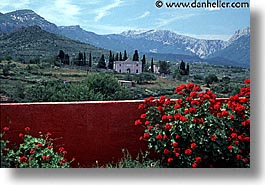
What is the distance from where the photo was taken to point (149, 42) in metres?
4.95

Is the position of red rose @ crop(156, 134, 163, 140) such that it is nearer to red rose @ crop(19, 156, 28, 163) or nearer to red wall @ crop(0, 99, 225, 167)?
red wall @ crop(0, 99, 225, 167)

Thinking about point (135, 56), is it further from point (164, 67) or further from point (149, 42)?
point (164, 67)

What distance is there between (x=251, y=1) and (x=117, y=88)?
1767 mm

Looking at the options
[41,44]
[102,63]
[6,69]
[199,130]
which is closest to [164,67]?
[102,63]

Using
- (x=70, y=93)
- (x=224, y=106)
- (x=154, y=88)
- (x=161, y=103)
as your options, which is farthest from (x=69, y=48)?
(x=224, y=106)

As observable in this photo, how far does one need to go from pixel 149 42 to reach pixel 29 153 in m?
1.87

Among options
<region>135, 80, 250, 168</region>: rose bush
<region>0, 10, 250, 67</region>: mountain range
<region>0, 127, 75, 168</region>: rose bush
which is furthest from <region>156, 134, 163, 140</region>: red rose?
<region>0, 10, 250, 67</region>: mountain range

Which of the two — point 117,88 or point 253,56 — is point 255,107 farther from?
point 117,88

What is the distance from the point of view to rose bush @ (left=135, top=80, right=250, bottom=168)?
13.2ft

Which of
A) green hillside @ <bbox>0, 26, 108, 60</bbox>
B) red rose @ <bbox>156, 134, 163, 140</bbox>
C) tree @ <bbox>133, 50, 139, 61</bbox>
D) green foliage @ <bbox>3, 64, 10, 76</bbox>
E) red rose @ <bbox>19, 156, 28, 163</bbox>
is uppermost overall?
green hillside @ <bbox>0, 26, 108, 60</bbox>

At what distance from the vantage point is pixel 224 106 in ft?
13.8

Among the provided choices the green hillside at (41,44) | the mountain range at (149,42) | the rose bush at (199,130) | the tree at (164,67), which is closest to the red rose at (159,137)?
the rose bush at (199,130)

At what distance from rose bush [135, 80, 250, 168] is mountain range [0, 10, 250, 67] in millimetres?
921

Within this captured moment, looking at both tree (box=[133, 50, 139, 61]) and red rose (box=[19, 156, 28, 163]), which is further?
tree (box=[133, 50, 139, 61])
